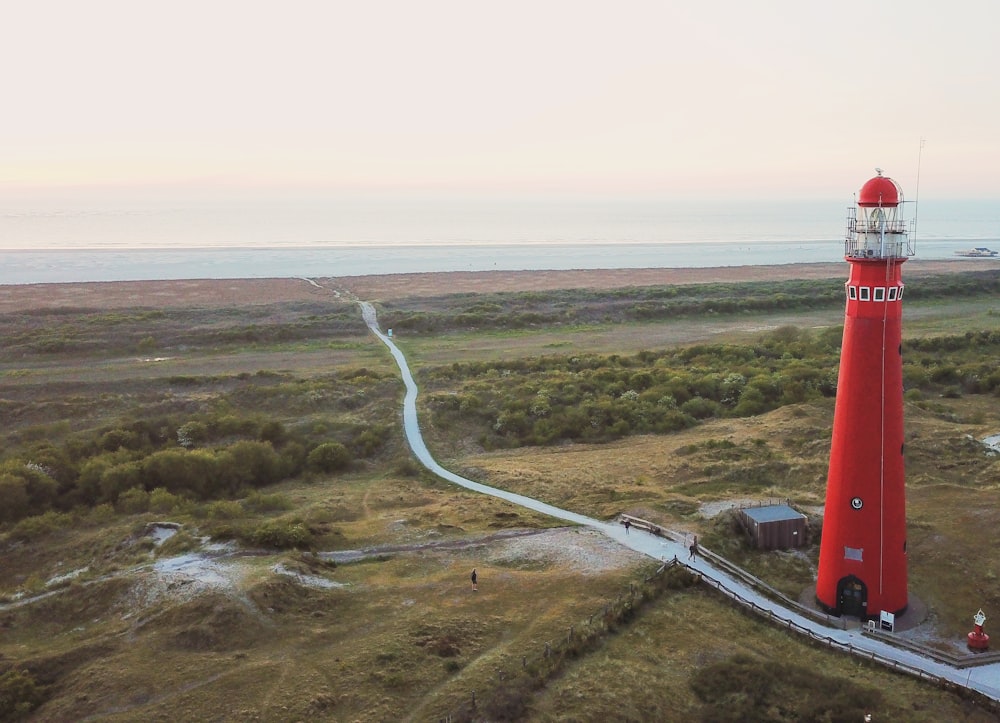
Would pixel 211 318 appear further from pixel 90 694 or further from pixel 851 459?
pixel 851 459

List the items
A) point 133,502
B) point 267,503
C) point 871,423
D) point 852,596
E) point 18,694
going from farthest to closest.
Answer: point 267,503, point 133,502, point 852,596, point 871,423, point 18,694

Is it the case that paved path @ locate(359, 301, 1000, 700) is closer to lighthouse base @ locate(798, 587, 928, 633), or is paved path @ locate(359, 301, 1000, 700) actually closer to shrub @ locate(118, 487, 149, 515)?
lighthouse base @ locate(798, 587, 928, 633)

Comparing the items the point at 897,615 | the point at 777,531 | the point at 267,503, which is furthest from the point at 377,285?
the point at 897,615

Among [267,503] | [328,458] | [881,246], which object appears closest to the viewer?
[881,246]

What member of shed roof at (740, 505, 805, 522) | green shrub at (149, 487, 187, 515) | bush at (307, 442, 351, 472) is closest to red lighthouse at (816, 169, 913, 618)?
shed roof at (740, 505, 805, 522)

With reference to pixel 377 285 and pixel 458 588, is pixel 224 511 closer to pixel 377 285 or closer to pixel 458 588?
pixel 458 588

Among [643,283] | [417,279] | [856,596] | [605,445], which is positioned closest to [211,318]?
[417,279]
